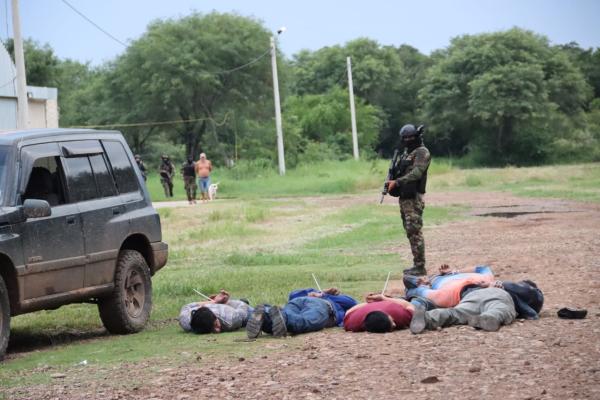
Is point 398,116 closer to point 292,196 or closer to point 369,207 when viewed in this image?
point 292,196

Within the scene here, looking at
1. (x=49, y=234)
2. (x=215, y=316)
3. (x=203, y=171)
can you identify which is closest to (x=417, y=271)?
(x=215, y=316)

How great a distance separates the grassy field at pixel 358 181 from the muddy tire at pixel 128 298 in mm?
26419

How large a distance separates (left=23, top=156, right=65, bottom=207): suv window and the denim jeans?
97.2 inches

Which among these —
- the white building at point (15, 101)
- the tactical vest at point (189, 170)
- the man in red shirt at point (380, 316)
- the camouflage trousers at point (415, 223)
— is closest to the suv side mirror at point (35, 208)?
the man in red shirt at point (380, 316)

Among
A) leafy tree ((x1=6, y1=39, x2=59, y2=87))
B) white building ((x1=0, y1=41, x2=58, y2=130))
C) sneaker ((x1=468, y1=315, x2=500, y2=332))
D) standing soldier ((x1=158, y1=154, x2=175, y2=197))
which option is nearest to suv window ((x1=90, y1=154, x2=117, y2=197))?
sneaker ((x1=468, y1=315, x2=500, y2=332))

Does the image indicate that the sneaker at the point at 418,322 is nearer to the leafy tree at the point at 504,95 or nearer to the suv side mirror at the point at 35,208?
the suv side mirror at the point at 35,208

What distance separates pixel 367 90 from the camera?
9556 centimetres

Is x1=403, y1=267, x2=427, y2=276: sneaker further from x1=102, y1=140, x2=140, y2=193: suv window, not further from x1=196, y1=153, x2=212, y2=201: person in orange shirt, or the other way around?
x1=196, y1=153, x2=212, y2=201: person in orange shirt

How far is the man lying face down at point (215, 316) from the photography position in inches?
418

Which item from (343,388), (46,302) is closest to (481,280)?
(343,388)

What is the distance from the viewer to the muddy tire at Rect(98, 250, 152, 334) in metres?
11.1

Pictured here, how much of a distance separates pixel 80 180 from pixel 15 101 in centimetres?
3111

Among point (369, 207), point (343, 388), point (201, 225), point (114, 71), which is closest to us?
point (343, 388)

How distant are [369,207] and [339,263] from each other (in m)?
13.7
